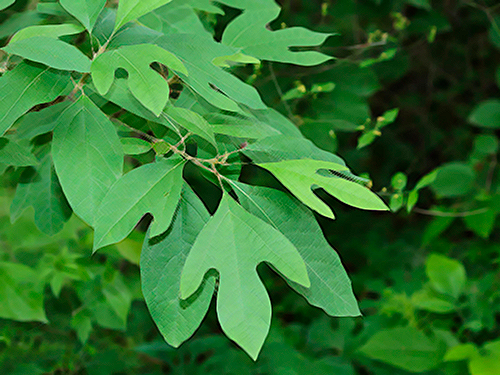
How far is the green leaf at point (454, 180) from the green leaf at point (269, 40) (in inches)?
46.5

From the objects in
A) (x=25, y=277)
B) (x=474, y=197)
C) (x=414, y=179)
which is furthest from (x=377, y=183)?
(x=25, y=277)

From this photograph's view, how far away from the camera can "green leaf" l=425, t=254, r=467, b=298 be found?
1348mm

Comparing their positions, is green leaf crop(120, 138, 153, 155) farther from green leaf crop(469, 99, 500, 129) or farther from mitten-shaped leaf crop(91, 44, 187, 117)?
green leaf crop(469, 99, 500, 129)

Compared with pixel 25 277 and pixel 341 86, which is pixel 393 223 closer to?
pixel 341 86

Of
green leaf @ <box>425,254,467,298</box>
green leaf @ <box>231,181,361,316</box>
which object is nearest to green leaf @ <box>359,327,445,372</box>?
green leaf @ <box>425,254,467,298</box>

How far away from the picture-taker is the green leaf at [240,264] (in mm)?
463

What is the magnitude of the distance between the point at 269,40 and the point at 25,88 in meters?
0.39

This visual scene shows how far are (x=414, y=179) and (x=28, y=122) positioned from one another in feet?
6.74

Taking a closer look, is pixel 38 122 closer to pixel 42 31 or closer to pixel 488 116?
pixel 42 31

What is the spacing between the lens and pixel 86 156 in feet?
1.77

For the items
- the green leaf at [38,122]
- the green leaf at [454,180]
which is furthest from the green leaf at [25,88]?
the green leaf at [454,180]

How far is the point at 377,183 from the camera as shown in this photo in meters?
2.41

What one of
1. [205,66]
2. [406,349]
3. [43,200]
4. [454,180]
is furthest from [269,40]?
[454,180]

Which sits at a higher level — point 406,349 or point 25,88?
point 25,88
